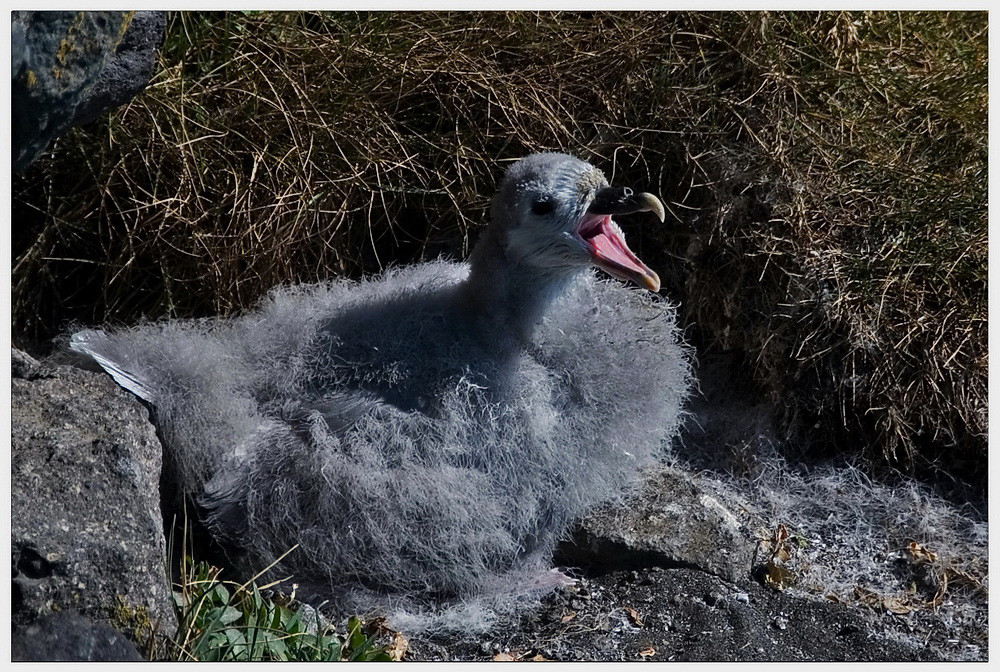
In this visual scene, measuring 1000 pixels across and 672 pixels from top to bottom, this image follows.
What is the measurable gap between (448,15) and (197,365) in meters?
1.52

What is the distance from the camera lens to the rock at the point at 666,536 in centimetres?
283

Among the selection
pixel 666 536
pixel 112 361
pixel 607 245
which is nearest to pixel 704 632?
pixel 666 536

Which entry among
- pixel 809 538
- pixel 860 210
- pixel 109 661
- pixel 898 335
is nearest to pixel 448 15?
pixel 860 210

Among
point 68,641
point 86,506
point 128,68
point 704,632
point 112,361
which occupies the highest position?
point 128,68

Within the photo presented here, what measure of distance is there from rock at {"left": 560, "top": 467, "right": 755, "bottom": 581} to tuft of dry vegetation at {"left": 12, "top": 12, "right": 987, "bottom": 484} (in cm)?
53

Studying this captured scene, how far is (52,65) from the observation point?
218 cm

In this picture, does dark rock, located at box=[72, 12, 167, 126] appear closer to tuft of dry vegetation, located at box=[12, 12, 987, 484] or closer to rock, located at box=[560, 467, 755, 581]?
tuft of dry vegetation, located at box=[12, 12, 987, 484]

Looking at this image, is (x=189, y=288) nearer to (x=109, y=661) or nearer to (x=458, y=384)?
(x=458, y=384)

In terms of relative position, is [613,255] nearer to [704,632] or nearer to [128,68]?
[704,632]

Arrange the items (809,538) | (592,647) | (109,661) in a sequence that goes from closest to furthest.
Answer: (109,661), (592,647), (809,538)

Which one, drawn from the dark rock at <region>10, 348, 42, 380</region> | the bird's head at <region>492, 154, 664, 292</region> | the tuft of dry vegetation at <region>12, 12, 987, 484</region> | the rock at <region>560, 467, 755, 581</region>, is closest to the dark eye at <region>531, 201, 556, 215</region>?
the bird's head at <region>492, 154, 664, 292</region>

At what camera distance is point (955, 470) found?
328 cm

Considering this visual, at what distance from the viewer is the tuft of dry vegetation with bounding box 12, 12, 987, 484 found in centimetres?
329

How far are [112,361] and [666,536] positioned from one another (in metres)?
1.39
